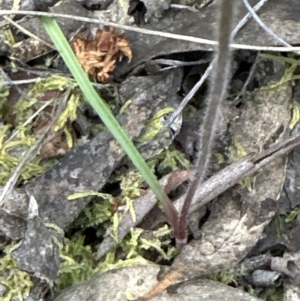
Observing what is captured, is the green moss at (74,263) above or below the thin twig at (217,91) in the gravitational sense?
below

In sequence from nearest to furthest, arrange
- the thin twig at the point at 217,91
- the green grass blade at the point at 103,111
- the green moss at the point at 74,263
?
the thin twig at the point at 217,91
the green grass blade at the point at 103,111
the green moss at the point at 74,263

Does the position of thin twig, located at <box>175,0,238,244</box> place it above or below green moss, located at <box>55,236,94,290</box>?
above

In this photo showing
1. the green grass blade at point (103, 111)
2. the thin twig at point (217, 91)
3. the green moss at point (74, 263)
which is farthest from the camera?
the green moss at point (74, 263)

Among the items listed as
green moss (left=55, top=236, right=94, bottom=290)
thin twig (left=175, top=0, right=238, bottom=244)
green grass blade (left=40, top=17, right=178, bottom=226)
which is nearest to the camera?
thin twig (left=175, top=0, right=238, bottom=244)

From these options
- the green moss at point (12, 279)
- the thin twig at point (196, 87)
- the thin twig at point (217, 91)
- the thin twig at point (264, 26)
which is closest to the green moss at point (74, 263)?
the green moss at point (12, 279)

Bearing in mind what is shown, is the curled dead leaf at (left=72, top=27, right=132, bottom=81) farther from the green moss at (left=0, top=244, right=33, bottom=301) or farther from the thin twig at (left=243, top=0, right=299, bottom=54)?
the green moss at (left=0, top=244, right=33, bottom=301)

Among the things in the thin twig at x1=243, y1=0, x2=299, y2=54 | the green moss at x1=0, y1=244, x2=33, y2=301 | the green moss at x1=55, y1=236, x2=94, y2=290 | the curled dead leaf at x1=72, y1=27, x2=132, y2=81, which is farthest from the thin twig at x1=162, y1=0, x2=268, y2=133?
the green moss at x1=0, y1=244, x2=33, y2=301

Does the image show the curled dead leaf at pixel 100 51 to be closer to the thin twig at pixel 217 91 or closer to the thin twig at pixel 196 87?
the thin twig at pixel 196 87

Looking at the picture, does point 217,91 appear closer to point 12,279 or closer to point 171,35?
point 171,35
